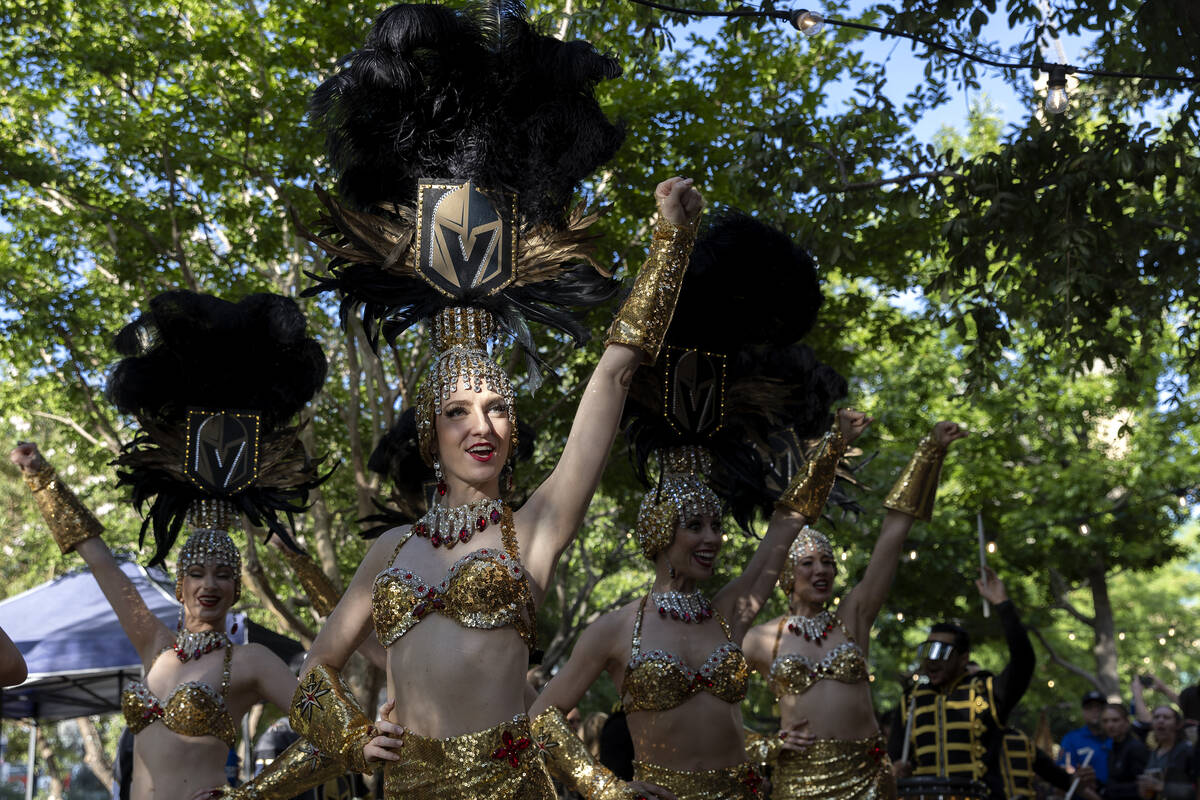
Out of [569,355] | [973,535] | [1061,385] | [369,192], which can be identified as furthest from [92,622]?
[1061,385]

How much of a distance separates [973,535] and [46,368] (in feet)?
42.9

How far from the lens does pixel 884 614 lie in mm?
19781

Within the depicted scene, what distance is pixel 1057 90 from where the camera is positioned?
21.9ft

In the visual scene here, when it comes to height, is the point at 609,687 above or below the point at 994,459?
below

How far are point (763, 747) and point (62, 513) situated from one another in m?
3.24

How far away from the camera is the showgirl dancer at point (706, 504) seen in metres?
4.42

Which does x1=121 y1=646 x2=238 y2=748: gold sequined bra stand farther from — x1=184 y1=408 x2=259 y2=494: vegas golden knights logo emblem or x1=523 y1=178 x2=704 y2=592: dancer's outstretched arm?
x1=523 y1=178 x2=704 y2=592: dancer's outstretched arm

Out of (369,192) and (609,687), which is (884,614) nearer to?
(609,687)

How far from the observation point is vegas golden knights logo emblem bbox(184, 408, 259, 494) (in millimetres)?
5316

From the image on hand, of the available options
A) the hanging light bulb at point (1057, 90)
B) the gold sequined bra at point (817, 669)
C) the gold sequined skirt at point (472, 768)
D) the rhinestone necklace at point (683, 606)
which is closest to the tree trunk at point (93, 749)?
the gold sequined bra at point (817, 669)

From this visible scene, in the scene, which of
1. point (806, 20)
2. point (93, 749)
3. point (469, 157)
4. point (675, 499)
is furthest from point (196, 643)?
Result: point (93, 749)

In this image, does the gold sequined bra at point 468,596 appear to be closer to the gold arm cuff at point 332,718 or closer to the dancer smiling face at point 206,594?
the gold arm cuff at point 332,718

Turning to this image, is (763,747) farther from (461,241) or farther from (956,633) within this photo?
(461,241)

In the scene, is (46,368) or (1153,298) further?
(46,368)
